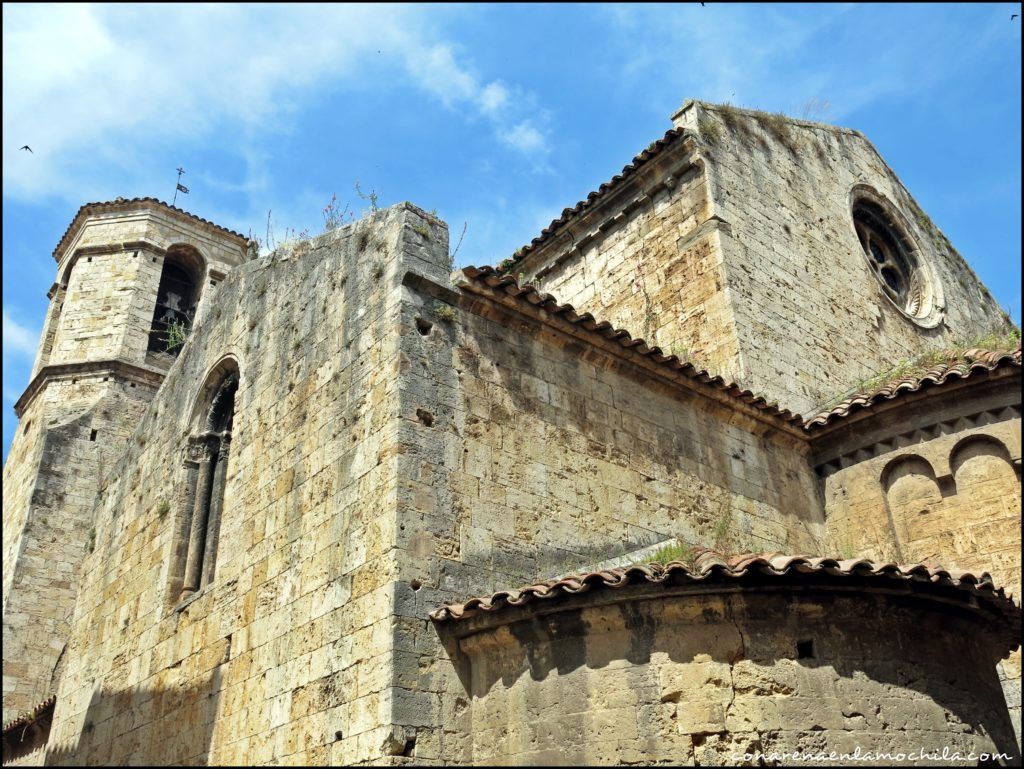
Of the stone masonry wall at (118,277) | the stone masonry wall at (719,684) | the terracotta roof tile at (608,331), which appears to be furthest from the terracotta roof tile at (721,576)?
the stone masonry wall at (118,277)

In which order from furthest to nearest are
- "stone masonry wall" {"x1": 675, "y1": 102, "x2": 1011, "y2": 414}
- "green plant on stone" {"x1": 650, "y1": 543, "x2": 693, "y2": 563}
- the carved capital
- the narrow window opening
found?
the narrow window opening → "stone masonry wall" {"x1": 675, "y1": 102, "x2": 1011, "y2": 414} → the carved capital → "green plant on stone" {"x1": 650, "y1": 543, "x2": 693, "y2": 563}

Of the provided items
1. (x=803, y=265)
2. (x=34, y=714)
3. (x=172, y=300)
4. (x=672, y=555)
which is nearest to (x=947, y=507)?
(x=672, y=555)

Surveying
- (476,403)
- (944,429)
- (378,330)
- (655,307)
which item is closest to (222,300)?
(378,330)

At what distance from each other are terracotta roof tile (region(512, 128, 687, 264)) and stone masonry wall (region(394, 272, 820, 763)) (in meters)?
4.41

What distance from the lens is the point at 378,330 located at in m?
7.24

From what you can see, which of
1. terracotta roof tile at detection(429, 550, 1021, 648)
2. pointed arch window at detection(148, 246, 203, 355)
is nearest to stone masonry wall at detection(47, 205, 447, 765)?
terracotta roof tile at detection(429, 550, 1021, 648)

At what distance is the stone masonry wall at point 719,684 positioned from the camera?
18.1ft

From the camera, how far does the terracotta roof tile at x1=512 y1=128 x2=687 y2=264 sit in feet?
39.1

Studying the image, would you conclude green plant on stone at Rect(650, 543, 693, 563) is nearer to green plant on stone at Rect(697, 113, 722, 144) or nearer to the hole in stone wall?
the hole in stone wall

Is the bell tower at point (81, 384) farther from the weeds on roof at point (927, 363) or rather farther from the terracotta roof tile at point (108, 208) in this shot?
the weeds on roof at point (927, 363)

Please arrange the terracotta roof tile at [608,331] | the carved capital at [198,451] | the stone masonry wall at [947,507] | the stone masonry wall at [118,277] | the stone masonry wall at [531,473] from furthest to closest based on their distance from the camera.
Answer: the stone masonry wall at [118,277]
the carved capital at [198,451]
the stone masonry wall at [947,507]
the terracotta roof tile at [608,331]
the stone masonry wall at [531,473]

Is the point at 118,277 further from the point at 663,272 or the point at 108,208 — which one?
the point at 663,272

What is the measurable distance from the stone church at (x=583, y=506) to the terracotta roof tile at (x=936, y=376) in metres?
0.04

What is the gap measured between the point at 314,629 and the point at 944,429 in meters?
5.96
